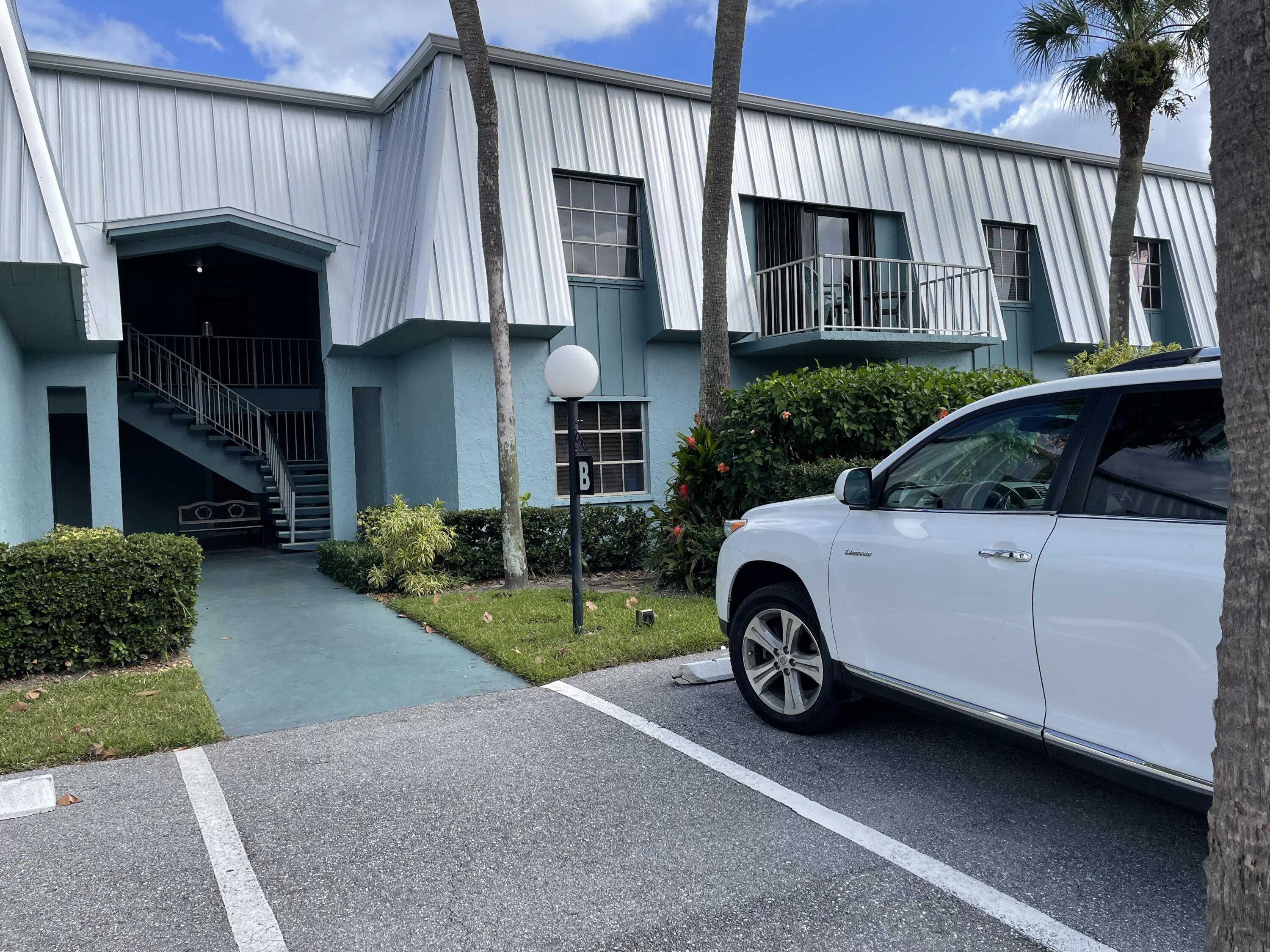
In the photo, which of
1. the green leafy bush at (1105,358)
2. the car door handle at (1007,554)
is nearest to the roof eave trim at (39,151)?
the car door handle at (1007,554)

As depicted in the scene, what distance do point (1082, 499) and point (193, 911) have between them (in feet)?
11.6

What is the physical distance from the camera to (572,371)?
7145 millimetres

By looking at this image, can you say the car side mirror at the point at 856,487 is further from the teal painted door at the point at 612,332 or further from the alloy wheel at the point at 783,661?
the teal painted door at the point at 612,332

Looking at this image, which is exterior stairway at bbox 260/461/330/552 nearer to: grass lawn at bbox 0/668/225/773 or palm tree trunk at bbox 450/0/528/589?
palm tree trunk at bbox 450/0/528/589

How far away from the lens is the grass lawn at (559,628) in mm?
6629

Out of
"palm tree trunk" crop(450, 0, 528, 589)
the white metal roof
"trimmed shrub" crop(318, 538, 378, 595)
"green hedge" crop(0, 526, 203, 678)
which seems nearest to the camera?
"green hedge" crop(0, 526, 203, 678)

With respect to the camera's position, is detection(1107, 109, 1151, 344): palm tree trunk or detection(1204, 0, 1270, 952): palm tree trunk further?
detection(1107, 109, 1151, 344): palm tree trunk

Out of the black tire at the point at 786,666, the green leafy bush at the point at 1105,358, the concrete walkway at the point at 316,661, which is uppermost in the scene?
the green leafy bush at the point at 1105,358

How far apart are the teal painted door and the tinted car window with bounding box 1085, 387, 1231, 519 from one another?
10013 mm

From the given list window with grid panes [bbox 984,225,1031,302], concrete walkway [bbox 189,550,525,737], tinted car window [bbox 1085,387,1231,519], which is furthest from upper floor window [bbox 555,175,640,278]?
tinted car window [bbox 1085,387,1231,519]

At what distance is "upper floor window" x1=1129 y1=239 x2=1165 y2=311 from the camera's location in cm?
1831

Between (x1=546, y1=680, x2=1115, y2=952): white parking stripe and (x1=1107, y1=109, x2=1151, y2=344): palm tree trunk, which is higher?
(x1=1107, y1=109, x2=1151, y2=344): palm tree trunk

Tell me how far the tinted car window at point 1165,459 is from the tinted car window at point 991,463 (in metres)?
0.21

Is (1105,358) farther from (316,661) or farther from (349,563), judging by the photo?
(316,661)
